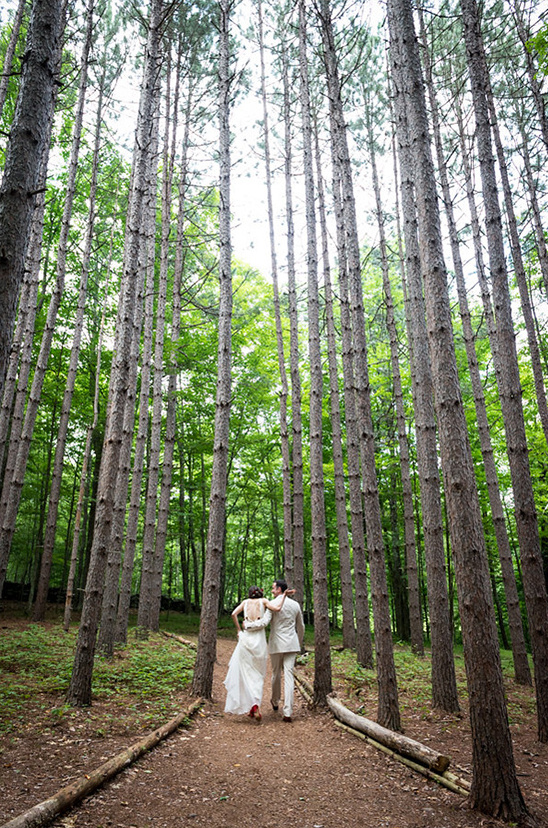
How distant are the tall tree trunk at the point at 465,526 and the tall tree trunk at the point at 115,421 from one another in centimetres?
376

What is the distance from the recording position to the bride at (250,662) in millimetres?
6266

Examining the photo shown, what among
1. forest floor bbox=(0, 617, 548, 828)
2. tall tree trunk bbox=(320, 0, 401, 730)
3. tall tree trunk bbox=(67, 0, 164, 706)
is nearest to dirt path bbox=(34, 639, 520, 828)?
forest floor bbox=(0, 617, 548, 828)

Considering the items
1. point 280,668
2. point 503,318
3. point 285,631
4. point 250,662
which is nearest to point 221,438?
point 285,631

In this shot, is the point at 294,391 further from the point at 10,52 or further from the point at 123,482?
the point at 10,52

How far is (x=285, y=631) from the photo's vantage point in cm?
679

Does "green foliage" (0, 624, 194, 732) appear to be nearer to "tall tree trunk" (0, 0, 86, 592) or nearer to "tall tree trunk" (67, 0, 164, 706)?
"tall tree trunk" (67, 0, 164, 706)

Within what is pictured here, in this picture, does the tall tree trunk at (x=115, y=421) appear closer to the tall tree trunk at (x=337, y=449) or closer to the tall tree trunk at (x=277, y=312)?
the tall tree trunk at (x=337, y=449)

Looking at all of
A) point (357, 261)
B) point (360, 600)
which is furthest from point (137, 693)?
point (357, 261)

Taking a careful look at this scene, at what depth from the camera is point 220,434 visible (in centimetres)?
729

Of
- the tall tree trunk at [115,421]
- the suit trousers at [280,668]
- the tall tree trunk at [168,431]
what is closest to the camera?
the tall tree trunk at [115,421]

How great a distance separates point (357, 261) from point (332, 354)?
4.51m

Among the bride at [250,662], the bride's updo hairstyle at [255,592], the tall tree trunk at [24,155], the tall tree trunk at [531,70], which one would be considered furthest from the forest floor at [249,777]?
the tall tree trunk at [531,70]

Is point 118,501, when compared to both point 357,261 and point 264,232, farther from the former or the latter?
point 264,232

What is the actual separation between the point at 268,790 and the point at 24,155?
16.4 ft
